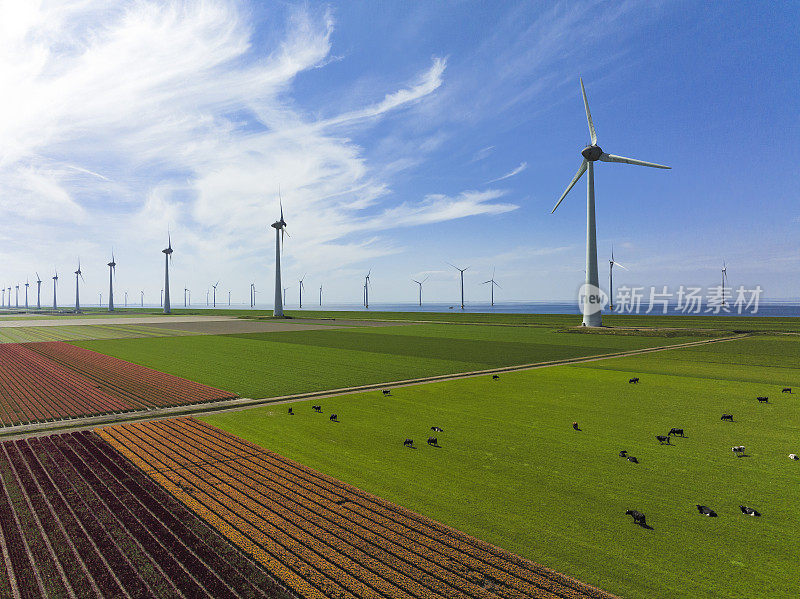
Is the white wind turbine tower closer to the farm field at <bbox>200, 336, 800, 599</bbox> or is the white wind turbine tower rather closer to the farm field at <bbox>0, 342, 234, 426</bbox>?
the farm field at <bbox>200, 336, 800, 599</bbox>

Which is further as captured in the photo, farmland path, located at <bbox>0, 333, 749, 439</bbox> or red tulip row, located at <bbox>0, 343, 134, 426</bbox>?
red tulip row, located at <bbox>0, 343, 134, 426</bbox>

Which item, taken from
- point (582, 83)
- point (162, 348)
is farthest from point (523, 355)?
point (582, 83)

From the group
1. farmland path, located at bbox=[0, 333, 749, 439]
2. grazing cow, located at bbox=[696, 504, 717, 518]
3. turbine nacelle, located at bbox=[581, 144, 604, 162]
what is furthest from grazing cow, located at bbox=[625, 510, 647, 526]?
turbine nacelle, located at bbox=[581, 144, 604, 162]

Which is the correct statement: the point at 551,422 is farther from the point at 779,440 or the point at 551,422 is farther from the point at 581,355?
the point at 581,355

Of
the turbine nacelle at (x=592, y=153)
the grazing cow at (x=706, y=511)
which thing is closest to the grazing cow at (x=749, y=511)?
the grazing cow at (x=706, y=511)

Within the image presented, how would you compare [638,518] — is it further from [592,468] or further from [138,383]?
[138,383]

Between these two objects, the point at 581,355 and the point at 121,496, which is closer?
the point at 121,496
